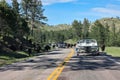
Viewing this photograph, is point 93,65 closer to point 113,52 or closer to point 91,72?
point 91,72

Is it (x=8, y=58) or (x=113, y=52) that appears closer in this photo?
(x=8, y=58)

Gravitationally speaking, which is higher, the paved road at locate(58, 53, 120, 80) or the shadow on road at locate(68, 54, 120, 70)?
the shadow on road at locate(68, 54, 120, 70)

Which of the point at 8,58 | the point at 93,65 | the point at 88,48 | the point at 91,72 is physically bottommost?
the point at 91,72

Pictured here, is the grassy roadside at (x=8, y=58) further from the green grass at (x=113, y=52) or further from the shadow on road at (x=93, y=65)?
the green grass at (x=113, y=52)

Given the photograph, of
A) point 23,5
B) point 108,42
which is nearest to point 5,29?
point 23,5

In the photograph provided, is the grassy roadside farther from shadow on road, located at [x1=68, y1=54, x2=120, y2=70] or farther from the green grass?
the green grass

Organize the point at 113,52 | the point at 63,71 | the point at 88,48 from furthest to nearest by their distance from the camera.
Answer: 1. the point at 113,52
2. the point at 88,48
3. the point at 63,71

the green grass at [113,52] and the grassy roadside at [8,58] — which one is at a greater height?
the green grass at [113,52]

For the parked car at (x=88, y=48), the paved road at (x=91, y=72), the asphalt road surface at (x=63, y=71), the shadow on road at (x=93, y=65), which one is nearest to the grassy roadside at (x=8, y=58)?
the asphalt road surface at (x=63, y=71)

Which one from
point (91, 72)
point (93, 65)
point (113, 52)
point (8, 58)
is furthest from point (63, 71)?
point (113, 52)

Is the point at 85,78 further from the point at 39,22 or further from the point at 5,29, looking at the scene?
the point at 39,22

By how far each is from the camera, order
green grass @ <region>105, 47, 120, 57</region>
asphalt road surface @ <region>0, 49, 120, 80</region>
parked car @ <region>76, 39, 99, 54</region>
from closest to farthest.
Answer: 1. asphalt road surface @ <region>0, 49, 120, 80</region>
2. parked car @ <region>76, 39, 99, 54</region>
3. green grass @ <region>105, 47, 120, 57</region>

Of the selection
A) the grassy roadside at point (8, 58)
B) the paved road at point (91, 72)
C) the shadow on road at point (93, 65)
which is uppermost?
the grassy roadside at point (8, 58)

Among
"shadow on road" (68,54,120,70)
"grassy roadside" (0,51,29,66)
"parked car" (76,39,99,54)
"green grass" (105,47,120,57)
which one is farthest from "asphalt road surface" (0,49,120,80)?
"green grass" (105,47,120,57)
